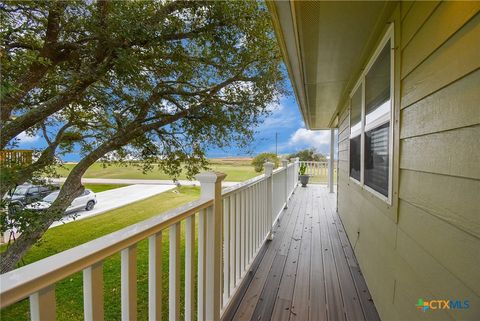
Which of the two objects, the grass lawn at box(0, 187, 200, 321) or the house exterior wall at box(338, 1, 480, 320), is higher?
the house exterior wall at box(338, 1, 480, 320)

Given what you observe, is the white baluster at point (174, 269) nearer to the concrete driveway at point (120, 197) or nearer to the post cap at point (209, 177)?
the post cap at point (209, 177)

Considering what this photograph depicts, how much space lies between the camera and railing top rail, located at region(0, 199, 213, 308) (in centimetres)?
53

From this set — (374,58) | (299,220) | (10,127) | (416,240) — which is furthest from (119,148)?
(416,240)

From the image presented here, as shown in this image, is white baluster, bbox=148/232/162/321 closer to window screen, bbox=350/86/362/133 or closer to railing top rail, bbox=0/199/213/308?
railing top rail, bbox=0/199/213/308

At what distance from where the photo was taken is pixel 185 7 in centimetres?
368

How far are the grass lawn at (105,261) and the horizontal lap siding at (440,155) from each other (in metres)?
1.31

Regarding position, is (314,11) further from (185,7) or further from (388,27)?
(185,7)

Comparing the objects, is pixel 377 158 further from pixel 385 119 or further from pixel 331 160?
pixel 331 160

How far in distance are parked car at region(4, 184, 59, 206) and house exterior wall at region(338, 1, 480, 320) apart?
350cm

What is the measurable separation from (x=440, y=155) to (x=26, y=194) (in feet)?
12.4

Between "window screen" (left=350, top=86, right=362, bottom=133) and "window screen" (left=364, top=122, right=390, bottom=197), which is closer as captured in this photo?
"window screen" (left=364, top=122, right=390, bottom=197)

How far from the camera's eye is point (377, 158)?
2.21 m

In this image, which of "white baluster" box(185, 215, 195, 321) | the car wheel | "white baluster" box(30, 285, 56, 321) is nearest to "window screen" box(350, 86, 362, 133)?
"white baluster" box(185, 215, 195, 321)

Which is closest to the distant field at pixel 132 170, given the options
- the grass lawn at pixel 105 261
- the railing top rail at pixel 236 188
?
the grass lawn at pixel 105 261
